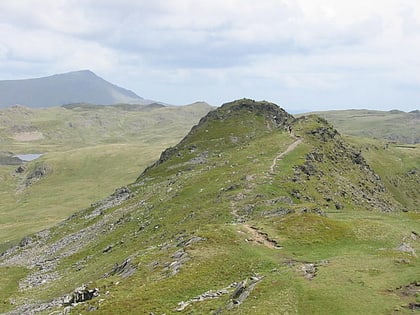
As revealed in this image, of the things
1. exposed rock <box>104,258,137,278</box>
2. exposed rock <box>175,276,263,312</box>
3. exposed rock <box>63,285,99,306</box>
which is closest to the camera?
exposed rock <box>175,276,263,312</box>

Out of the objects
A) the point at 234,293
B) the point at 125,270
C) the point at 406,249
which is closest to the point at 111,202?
the point at 125,270

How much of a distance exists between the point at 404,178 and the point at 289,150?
9387cm

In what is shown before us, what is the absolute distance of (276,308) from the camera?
3469cm

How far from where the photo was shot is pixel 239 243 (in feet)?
173

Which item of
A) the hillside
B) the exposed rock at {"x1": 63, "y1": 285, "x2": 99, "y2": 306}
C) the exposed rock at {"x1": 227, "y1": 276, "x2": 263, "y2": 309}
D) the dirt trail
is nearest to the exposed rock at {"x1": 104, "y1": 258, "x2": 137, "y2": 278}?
the hillside

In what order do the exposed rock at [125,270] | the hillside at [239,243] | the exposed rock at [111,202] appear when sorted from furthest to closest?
the exposed rock at [111,202], the exposed rock at [125,270], the hillside at [239,243]

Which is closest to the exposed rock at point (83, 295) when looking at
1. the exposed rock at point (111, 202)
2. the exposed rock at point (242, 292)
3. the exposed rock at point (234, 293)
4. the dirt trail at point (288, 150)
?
the exposed rock at point (234, 293)

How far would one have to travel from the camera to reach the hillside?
38.7m

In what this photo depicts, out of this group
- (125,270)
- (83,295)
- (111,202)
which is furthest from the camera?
(111,202)

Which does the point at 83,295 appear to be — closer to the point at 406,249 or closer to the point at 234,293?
the point at 234,293

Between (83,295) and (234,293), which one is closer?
(234,293)

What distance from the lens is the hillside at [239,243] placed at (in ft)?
127

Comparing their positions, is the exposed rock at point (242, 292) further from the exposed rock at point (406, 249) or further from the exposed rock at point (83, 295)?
the exposed rock at point (83, 295)

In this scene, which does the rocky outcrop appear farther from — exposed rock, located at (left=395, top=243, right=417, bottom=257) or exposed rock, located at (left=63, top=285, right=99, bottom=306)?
exposed rock, located at (left=395, top=243, right=417, bottom=257)
